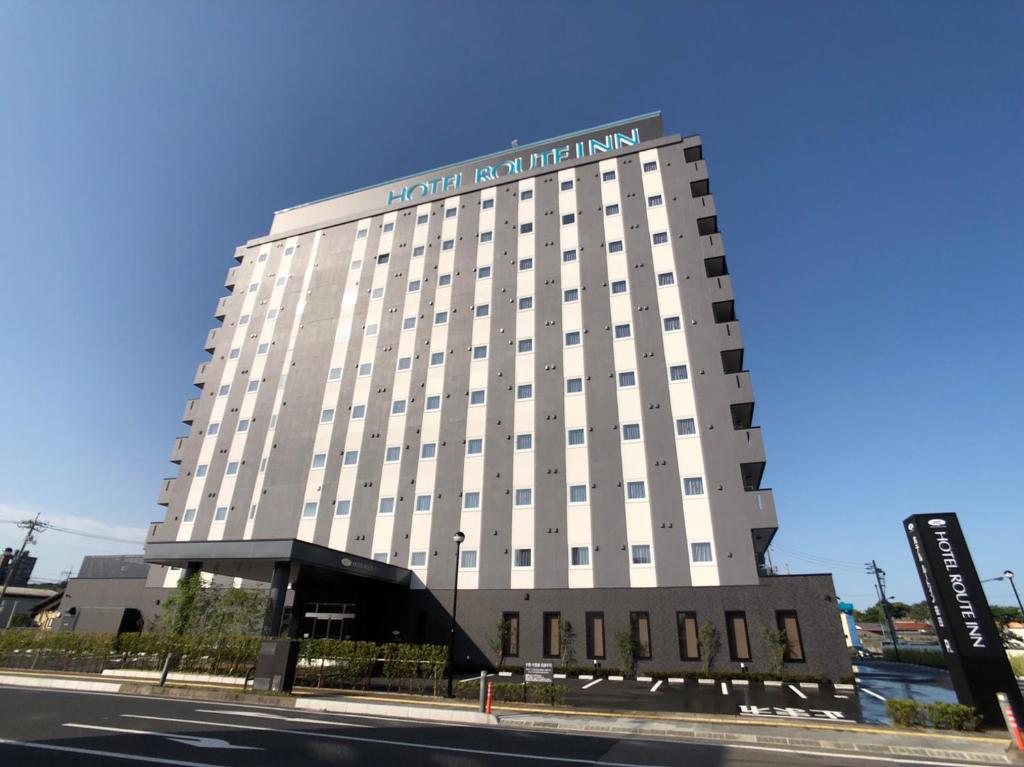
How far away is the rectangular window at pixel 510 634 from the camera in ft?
96.9

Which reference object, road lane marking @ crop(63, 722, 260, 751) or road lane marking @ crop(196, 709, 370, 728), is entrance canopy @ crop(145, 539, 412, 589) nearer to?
road lane marking @ crop(196, 709, 370, 728)

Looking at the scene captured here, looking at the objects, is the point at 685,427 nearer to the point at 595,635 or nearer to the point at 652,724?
the point at 595,635

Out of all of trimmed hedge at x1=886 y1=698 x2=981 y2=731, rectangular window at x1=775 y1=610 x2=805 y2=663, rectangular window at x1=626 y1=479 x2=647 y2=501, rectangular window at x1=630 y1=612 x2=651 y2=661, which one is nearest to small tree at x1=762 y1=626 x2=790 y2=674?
rectangular window at x1=775 y1=610 x2=805 y2=663

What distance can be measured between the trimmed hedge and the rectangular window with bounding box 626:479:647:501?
16.9 metres

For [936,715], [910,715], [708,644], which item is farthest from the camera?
[708,644]

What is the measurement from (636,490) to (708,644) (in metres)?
9.01

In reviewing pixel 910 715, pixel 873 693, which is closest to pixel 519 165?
pixel 873 693

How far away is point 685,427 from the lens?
3181 cm

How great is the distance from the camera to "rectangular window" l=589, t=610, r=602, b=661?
28250 mm

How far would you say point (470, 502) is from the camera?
33844 millimetres

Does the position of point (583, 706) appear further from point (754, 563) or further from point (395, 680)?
point (754, 563)

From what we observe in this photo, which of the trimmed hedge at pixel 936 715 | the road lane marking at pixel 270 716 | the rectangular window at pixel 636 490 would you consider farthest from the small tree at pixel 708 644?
the road lane marking at pixel 270 716

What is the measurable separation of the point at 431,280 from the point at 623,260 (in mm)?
16468

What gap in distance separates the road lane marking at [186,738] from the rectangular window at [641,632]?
72.8 ft
